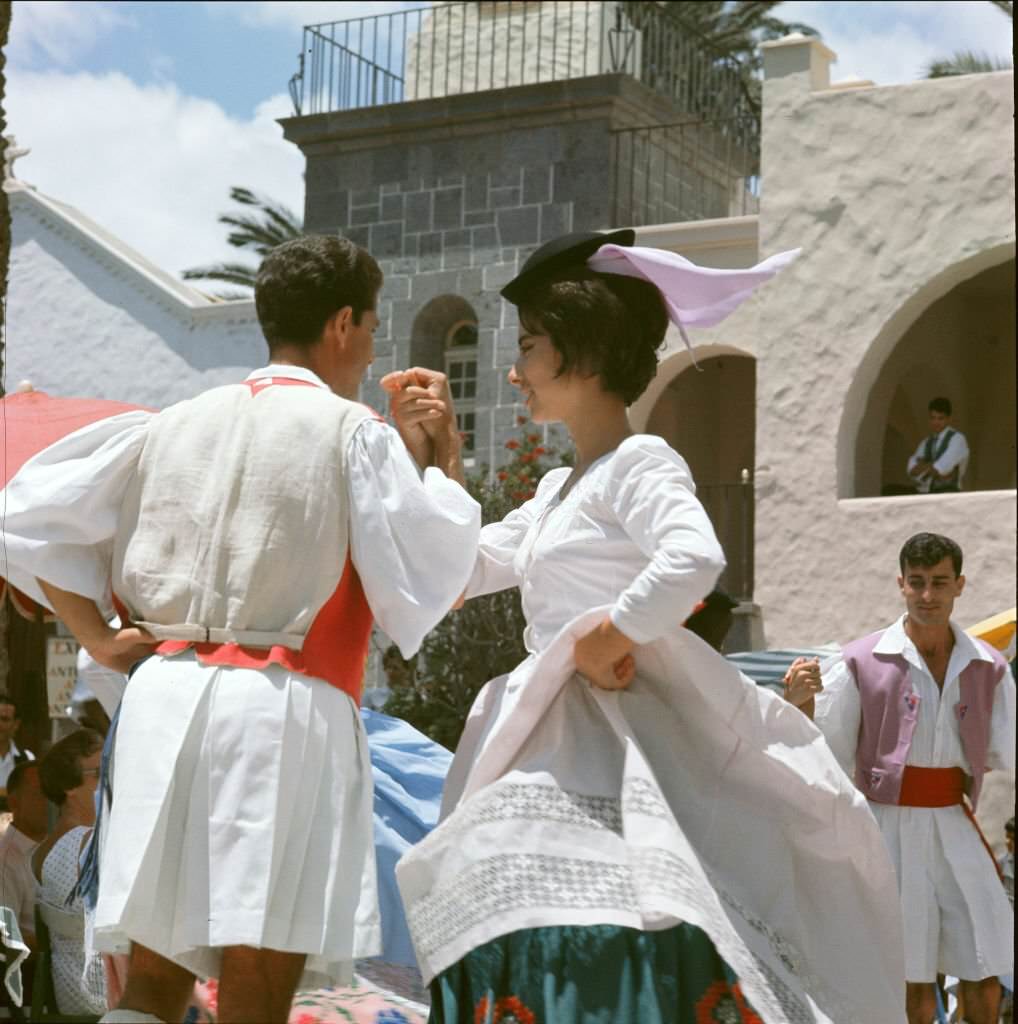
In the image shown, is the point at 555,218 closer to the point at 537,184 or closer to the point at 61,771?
the point at 537,184

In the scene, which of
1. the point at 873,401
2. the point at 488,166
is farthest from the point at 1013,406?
the point at 488,166

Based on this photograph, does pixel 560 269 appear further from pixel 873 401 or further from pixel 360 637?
pixel 873 401

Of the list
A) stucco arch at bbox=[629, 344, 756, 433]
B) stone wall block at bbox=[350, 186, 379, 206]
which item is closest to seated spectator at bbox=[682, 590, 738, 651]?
stucco arch at bbox=[629, 344, 756, 433]

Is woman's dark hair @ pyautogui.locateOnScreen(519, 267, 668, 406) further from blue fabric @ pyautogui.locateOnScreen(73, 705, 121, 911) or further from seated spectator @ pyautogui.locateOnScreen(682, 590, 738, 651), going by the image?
seated spectator @ pyautogui.locateOnScreen(682, 590, 738, 651)

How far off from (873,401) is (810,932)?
13472mm

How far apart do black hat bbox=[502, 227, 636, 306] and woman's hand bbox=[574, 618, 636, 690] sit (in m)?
0.81

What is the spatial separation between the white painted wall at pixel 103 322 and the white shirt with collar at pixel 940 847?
14.1 m

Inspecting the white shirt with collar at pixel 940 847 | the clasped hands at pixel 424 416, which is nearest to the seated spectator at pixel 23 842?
the white shirt with collar at pixel 940 847

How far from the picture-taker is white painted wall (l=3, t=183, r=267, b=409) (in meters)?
21.1

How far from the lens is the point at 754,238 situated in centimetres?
1775

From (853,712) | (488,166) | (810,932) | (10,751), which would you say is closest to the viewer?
(810,932)

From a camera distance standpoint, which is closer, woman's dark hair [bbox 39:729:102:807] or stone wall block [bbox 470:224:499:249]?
woman's dark hair [bbox 39:729:102:807]

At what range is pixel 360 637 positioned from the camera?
432cm

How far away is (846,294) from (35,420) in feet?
33.2
